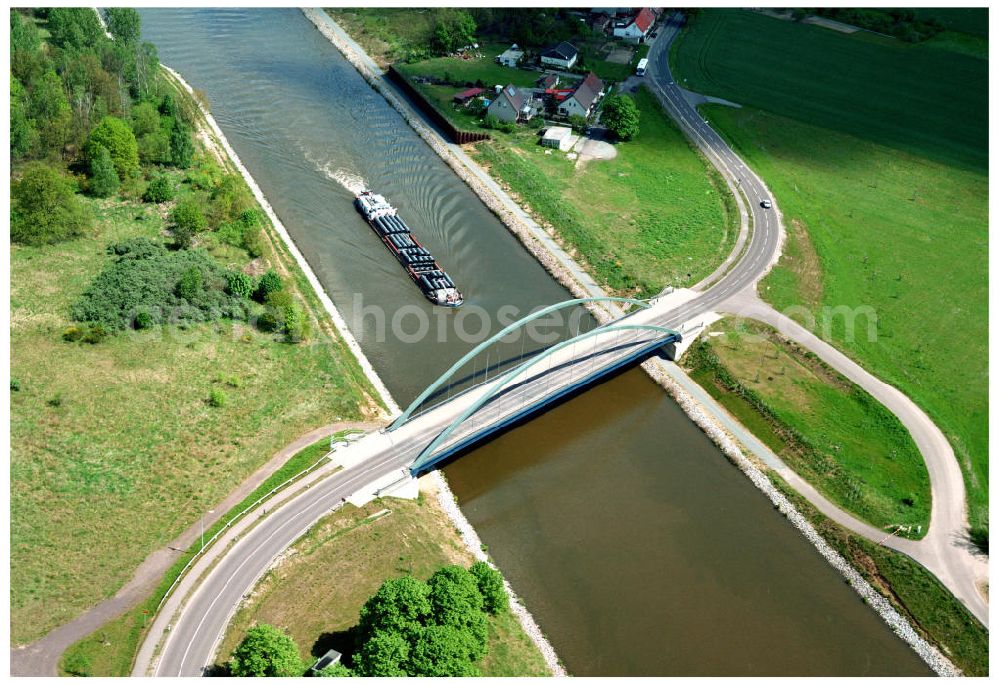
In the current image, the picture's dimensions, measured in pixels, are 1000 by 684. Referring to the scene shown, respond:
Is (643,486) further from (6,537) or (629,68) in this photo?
(629,68)

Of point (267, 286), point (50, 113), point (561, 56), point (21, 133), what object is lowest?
point (267, 286)

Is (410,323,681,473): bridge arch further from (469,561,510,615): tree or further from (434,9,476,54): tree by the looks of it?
(434,9,476,54): tree

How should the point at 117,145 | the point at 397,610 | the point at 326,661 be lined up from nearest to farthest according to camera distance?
the point at 397,610 < the point at 326,661 < the point at 117,145

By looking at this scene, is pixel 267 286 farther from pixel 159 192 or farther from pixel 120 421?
pixel 159 192

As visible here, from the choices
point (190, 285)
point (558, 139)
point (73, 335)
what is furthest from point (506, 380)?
point (558, 139)

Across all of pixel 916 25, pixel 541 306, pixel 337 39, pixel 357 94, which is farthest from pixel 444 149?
pixel 916 25
